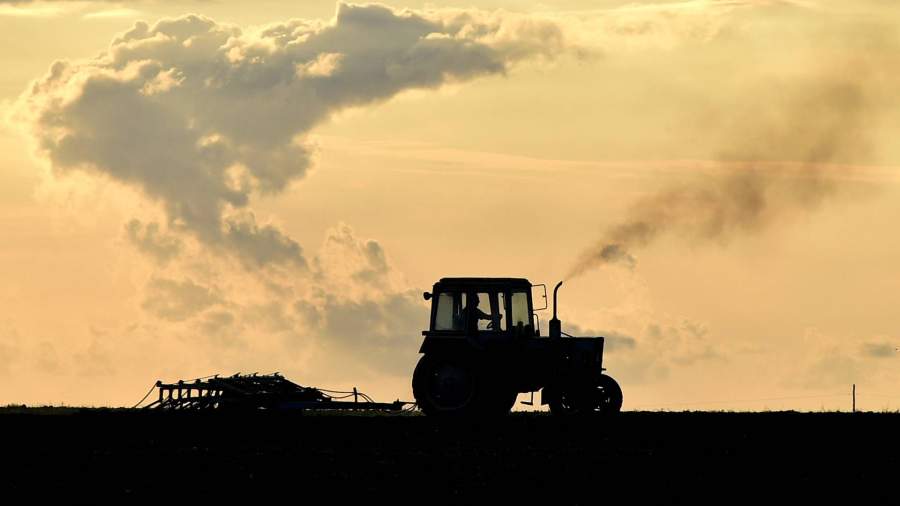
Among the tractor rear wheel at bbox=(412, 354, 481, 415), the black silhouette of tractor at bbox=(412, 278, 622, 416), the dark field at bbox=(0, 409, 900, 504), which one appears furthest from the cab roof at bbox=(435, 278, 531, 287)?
the dark field at bbox=(0, 409, 900, 504)

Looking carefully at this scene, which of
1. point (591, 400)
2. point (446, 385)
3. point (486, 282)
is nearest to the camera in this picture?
point (486, 282)

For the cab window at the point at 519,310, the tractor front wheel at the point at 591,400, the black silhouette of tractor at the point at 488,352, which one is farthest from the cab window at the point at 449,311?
the tractor front wheel at the point at 591,400

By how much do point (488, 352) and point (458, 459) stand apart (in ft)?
34.2

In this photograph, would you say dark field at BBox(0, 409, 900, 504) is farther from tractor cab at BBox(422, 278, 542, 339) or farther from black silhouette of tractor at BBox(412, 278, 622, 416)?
tractor cab at BBox(422, 278, 542, 339)

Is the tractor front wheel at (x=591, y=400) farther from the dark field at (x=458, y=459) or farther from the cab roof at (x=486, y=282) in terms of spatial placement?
the cab roof at (x=486, y=282)

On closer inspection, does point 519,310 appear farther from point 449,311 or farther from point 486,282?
point 449,311

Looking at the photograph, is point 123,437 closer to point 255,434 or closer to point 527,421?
point 255,434

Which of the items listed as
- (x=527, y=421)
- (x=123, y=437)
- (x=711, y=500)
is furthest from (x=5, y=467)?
(x=527, y=421)

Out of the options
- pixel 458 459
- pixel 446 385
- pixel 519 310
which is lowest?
pixel 458 459

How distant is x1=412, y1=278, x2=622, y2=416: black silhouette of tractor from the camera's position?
1448 inches

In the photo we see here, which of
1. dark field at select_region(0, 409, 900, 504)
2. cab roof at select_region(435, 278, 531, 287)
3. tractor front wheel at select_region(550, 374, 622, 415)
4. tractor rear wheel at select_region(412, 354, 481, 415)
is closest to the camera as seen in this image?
dark field at select_region(0, 409, 900, 504)

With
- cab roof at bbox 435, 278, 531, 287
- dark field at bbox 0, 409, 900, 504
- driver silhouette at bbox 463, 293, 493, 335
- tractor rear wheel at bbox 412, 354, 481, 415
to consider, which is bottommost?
dark field at bbox 0, 409, 900, 504

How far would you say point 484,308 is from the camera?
36969mm

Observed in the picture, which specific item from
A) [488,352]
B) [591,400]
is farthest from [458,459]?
[591,400]
